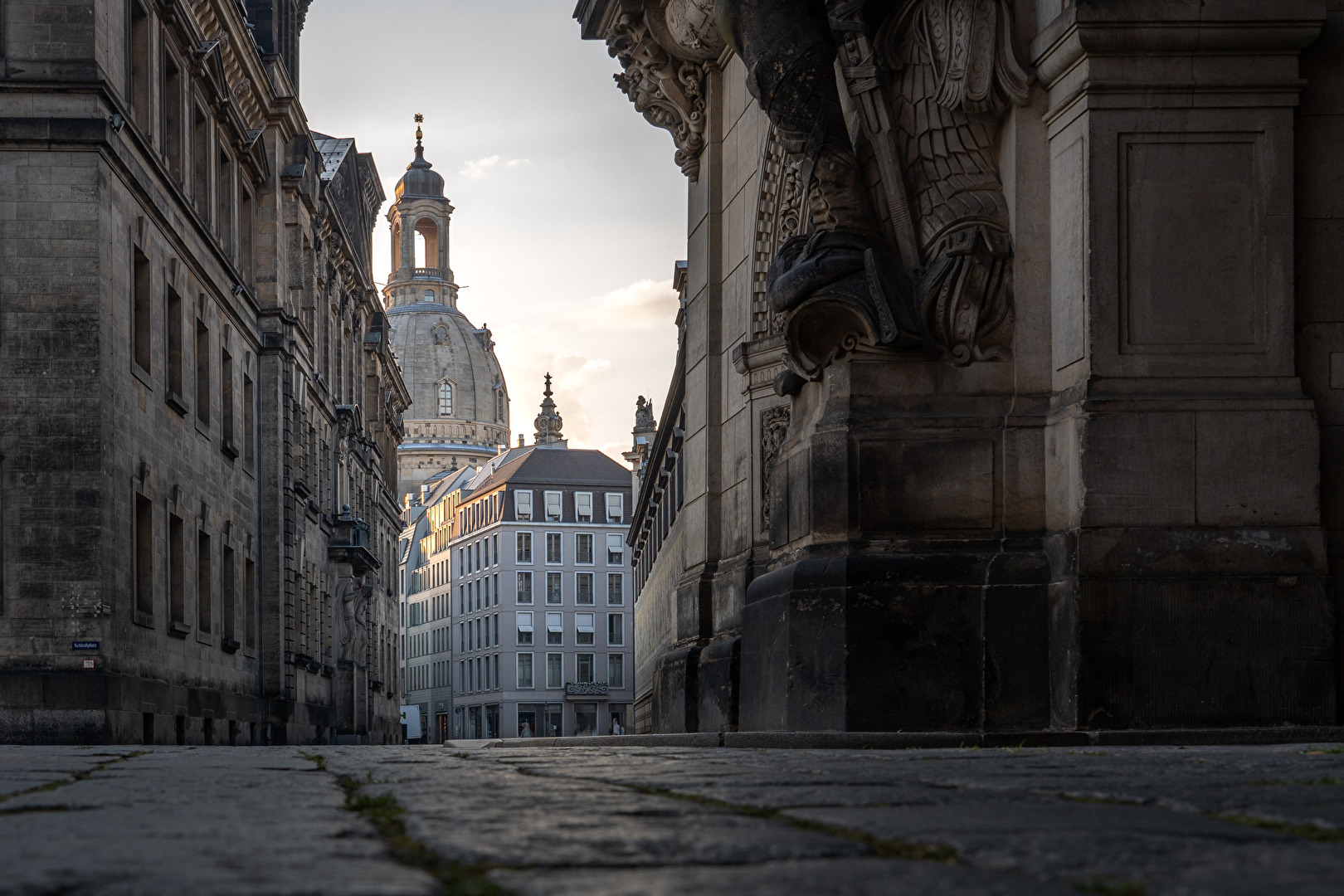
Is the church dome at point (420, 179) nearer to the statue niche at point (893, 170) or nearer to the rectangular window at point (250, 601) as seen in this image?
the rectangular window at point (250, 601)

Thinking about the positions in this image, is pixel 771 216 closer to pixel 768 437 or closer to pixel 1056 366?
pixel 768 437

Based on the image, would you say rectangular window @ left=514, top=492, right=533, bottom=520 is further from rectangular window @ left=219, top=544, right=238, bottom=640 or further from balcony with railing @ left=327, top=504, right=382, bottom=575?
rectangular window @ left=219, top=544, right=238, bottom=640

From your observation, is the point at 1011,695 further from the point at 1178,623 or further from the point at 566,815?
the point at 566,815

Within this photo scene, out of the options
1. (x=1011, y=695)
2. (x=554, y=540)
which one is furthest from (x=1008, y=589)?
(x=554, y=540)

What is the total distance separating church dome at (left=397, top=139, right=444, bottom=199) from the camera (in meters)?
193

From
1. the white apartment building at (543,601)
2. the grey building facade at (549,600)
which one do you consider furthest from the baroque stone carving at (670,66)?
the grey building facade at (549,600)

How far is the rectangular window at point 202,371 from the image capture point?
32781mm

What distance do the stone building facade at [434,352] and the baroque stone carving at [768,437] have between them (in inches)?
6477

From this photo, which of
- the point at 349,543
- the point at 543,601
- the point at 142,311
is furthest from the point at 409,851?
the point at 543,601

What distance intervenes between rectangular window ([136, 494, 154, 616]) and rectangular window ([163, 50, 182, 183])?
252 inches

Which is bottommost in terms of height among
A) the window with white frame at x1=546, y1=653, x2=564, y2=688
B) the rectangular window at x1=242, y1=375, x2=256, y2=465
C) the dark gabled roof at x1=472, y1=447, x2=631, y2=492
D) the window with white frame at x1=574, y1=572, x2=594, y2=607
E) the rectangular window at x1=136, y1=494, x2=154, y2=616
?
the window with white frame at x1=546, y1=653, x2=564, y2=688

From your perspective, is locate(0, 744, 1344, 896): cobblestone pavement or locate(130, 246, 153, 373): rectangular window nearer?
locate(0, 744, 1344, 896): cobblestone pavement

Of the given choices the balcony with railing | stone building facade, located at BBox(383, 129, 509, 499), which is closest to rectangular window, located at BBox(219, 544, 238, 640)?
the balcony with railing

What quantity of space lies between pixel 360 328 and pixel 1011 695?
56.0 m
